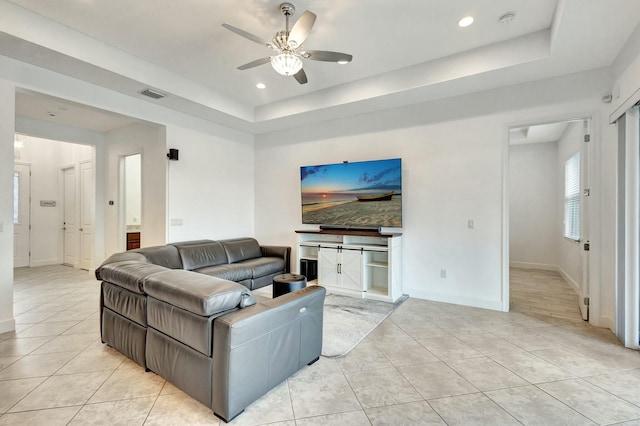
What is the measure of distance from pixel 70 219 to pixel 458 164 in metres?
8.31

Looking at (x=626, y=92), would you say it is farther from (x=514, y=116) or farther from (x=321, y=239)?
(x=321, y=239)

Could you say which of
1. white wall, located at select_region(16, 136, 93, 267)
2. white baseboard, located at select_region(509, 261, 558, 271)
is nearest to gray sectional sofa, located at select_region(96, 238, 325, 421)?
white wall, located at select_region(16, 136, 93, 267)

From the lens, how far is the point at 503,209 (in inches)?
148

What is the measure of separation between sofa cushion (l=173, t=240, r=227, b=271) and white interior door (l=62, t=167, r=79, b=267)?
13.0ft

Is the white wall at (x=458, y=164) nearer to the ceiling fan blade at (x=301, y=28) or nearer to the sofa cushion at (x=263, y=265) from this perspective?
the sofa cushion at (x=263, y=265)

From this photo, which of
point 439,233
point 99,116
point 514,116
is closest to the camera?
point 514,116

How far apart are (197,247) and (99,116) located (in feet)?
9.54

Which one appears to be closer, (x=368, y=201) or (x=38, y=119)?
(x=368, y=201)

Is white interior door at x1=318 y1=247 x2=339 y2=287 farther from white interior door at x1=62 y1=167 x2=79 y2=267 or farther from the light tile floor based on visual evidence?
white interior door at x1=62 y1=167 x2=79 y2=267

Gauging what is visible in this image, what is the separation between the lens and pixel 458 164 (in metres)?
4.09

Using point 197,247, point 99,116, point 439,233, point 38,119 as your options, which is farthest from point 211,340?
point 38,119

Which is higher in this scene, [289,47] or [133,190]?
[289,47]

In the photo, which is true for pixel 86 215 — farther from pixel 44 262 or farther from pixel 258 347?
pixel 258 347

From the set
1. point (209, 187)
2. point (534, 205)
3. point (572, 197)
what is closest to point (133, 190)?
point (209, 187)
